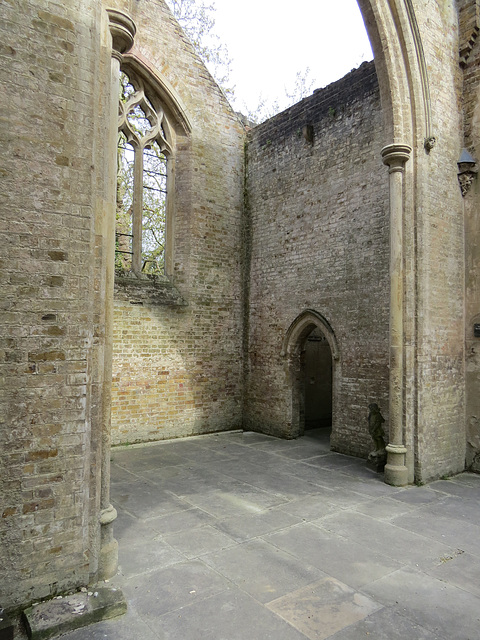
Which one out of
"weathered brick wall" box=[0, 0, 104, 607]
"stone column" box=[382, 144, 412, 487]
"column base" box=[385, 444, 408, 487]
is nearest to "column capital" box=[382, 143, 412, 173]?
"stone column" box=[382, 144, 412, 487]

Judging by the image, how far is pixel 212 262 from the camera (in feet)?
32.7

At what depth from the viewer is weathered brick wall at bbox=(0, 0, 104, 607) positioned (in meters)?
3.21

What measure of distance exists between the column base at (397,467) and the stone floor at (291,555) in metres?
0.21

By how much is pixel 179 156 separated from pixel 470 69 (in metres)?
5.46

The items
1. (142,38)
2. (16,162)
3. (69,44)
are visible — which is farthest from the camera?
(142,38)

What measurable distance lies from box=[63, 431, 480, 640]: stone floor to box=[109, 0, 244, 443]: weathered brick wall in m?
2.03

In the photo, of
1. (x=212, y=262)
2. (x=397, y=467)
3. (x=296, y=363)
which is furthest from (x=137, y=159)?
(x=397, y=467)

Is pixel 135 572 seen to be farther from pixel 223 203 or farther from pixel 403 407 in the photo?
pixel 223 203

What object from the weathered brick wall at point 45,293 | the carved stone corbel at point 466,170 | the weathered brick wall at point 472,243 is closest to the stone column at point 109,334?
the weathered brick wall at point 45,293

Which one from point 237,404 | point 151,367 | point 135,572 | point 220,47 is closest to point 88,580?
point 135,572

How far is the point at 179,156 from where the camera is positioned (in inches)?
383

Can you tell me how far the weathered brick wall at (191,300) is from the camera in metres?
8.77

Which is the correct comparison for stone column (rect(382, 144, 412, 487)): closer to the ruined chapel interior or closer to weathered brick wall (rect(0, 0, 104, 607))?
the ruined chapel interior

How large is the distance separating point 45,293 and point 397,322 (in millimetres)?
4649
